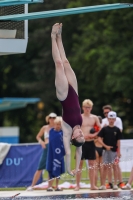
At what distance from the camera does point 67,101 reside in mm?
12500

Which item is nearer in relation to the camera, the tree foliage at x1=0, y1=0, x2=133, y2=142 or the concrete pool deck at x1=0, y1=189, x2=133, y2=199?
the concrete pool deck at x1=0, y1=189, x2=133, y2=199

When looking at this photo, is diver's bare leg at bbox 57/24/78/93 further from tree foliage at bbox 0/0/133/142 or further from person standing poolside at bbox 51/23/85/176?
Result: tree foliage at bbox 0/0/133/142

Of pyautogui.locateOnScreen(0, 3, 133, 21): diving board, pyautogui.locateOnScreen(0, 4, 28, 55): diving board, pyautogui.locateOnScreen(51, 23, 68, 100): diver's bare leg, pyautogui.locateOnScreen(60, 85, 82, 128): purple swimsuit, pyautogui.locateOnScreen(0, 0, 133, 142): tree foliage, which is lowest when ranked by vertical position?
pyautogui.locateOnScreen(60, 85, 82, 128): purple swimsuit

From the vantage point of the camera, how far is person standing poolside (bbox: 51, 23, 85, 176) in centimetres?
1245

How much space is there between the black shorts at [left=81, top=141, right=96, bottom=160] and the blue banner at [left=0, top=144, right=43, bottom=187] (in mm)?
2866

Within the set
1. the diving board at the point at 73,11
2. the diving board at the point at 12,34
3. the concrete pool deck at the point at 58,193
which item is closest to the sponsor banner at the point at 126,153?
the concrete pool deck at the point at 58,193

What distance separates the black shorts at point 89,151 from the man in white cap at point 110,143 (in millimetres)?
314

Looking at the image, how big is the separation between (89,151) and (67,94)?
4.15 m

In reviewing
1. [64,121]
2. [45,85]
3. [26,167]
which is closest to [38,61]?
[45,85]

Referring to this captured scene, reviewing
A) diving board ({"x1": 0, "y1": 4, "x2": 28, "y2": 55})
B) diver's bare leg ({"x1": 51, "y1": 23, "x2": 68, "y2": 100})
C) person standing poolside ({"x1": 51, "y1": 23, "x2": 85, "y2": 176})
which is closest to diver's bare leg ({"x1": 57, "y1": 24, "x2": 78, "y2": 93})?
person standing poolside ({"x1": 51, "y1": 23, "x2": 85, "y2": 176})

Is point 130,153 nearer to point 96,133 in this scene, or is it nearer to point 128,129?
point 96,133

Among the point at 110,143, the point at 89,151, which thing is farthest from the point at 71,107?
the point at 110,143

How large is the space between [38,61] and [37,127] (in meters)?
5.90

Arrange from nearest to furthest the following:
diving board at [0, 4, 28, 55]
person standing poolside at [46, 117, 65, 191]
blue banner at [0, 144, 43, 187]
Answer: diving board at [0, 4, 28, 55] < person standing poolside at [46, 117, 65, 191] < blue banner at [0, 144, 43, 187]
